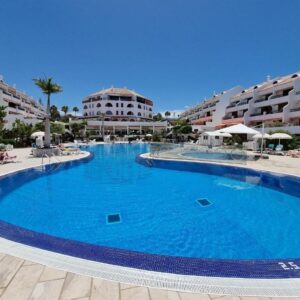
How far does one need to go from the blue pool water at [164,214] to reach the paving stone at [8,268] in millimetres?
2231

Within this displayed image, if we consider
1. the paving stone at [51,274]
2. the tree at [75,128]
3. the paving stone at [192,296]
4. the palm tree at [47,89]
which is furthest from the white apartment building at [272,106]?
the tree at [75,128]

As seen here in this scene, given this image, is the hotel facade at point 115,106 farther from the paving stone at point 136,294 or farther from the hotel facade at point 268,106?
the paving stone at point 136,294

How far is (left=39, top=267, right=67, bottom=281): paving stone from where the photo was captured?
2.90 meters

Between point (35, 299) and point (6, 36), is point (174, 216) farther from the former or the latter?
point (6, 36)

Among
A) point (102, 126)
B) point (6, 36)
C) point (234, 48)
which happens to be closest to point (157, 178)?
point (6, 36)

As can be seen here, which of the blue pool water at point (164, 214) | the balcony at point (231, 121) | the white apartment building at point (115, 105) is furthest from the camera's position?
the white apartment building at point (115, 105)

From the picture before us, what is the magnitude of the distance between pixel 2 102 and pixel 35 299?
152 feet

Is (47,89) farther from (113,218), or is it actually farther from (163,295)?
(163,295)

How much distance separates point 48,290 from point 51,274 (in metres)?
0.35

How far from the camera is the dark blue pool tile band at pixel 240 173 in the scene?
10.2 meters

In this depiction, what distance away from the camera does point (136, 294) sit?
8.59 feet

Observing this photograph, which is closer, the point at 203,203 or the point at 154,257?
the point at 154,257

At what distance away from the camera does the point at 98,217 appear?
268 inches

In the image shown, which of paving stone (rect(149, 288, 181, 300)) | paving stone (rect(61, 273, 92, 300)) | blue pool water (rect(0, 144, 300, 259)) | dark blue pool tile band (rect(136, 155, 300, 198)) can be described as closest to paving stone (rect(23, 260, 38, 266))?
paving stone (rect(61, 273, 92, 300))
